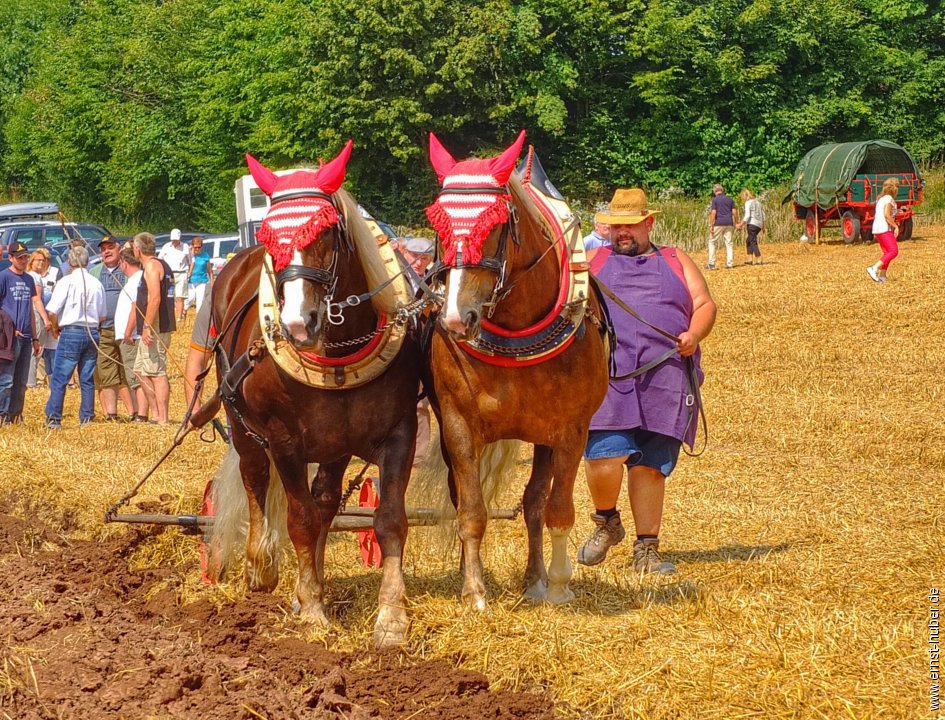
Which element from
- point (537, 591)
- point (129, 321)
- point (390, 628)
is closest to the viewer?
point (390, 628)

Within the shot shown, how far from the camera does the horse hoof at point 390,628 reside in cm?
507

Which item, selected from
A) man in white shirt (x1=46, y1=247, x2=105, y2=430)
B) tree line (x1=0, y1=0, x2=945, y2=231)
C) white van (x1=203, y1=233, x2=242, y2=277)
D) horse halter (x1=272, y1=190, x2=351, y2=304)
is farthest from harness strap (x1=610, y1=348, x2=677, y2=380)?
tree line (x1=0, y1=0, x2=945, y2=231)

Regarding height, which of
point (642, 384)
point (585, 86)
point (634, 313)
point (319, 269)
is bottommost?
point (642, 384)

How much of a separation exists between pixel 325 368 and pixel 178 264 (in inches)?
686

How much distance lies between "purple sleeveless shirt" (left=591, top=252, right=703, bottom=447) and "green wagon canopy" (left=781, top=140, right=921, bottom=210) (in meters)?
20.1

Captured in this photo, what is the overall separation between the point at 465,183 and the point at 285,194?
728 mm

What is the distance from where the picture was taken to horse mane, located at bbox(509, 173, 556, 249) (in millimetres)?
5293

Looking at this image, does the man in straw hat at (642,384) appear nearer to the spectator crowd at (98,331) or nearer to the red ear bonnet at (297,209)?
the red ear bonnet at (297,209)

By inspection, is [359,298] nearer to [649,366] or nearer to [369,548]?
[649,366]

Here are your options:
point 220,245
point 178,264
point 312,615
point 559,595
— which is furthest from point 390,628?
point 220,245

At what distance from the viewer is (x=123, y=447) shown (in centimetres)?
1037

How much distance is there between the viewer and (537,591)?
18.9 ft

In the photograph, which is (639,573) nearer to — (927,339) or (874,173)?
(927,339)

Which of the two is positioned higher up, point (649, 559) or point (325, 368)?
point (325, 368)
